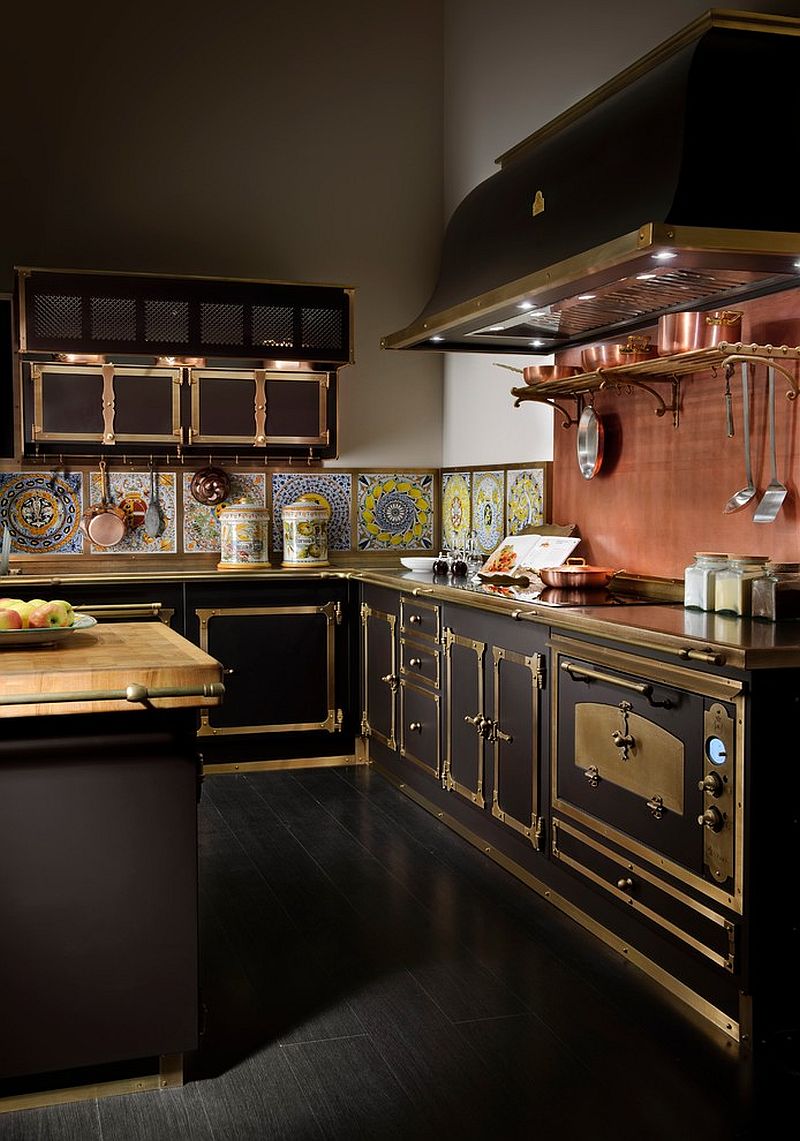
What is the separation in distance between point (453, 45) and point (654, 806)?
4.21 metres

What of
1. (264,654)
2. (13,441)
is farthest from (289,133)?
(264,654)

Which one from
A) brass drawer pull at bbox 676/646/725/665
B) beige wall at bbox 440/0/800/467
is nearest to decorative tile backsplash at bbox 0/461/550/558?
beige wall at bbox 440/0/800/467

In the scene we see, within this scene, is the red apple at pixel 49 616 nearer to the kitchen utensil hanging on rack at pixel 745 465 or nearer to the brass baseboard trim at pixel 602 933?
the brass baseboard trim at pixel 602 933

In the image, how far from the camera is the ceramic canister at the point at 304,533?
17.5 ft

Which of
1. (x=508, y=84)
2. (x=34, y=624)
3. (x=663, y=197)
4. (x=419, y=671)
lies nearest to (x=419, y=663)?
(x=419, y=671)

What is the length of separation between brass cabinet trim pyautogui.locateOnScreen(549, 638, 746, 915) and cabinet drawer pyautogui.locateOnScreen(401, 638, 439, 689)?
3.24ft

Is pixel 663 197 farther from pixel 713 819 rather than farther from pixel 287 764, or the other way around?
pixel 287 764

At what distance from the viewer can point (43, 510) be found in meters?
5.26

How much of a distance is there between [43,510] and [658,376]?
9.53 feet

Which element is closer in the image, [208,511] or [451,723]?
[451,723]

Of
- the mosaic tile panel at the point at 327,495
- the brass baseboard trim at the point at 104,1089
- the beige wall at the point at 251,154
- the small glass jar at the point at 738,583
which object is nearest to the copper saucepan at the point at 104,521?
the mosaic tile panel at the point at 327,495

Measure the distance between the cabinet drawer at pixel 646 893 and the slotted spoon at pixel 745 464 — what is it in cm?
102

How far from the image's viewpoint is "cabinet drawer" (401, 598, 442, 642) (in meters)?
4.29

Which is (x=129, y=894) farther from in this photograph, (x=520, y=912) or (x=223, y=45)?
(x=223, y=45)
